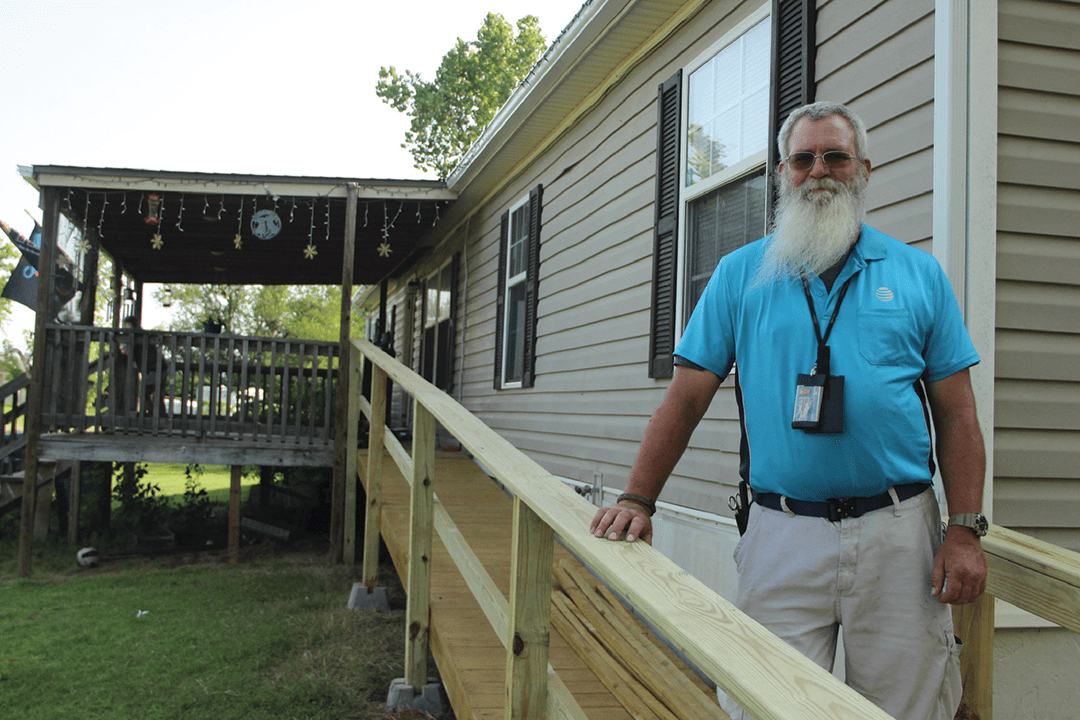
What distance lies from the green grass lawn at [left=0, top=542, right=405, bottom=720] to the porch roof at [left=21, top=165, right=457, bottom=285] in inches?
138

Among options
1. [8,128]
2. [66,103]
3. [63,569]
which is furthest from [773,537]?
[8,128]

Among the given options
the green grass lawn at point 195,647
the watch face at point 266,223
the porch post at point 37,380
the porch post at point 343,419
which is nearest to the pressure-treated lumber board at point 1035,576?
the green grass lawn at point 195,647

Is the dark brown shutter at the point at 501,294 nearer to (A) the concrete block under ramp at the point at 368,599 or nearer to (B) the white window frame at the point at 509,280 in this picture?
(B) the white window frame at the point at 509,280

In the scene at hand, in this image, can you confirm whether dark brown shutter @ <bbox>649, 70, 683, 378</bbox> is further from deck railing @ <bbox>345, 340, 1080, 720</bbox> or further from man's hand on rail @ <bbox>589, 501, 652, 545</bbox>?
man's hand on rail @ <bbox>589, 501, 652, 545</bbox>

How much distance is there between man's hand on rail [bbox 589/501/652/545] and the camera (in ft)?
4.82

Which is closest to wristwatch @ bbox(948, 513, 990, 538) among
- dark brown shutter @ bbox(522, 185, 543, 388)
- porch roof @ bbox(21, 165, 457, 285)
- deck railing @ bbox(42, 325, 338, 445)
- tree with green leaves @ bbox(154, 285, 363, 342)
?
dark brown shutter @ bbox(522, 185, 543, 388)

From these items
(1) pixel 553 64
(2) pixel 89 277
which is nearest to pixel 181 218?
(2) pixel 89 277

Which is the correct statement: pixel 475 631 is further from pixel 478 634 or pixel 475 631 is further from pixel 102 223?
pixel 102 223

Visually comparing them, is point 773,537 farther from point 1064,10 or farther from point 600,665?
point 1064,10

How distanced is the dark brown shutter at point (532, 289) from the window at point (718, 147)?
215cm

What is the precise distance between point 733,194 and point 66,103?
33.3m

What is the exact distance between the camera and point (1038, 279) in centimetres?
270

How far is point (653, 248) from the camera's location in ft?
14.5

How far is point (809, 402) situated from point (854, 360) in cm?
13
